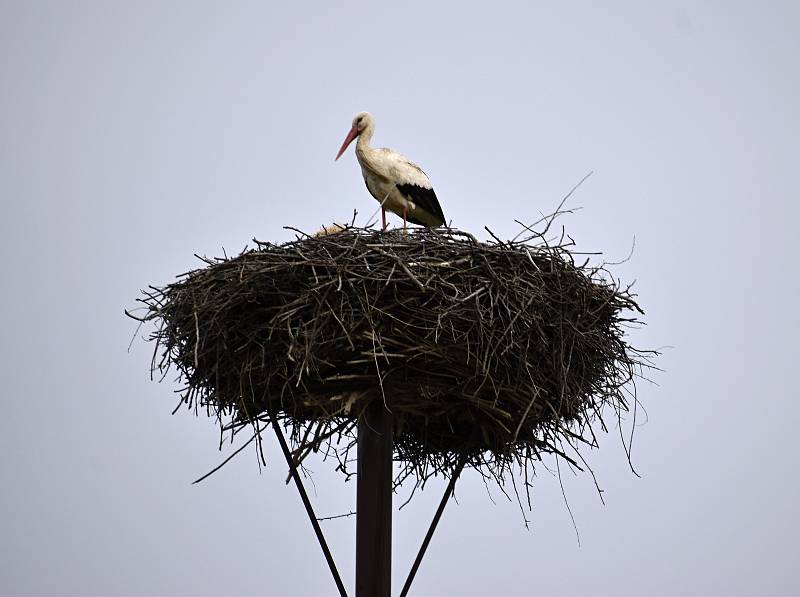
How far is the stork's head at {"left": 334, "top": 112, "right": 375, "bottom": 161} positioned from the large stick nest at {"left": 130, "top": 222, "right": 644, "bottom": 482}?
2107 mm

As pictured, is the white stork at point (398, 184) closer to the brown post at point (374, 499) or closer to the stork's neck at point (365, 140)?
the stork's neck at point (365, 140)

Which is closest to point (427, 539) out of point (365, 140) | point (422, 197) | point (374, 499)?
point (374, 499)

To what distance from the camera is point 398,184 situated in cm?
691

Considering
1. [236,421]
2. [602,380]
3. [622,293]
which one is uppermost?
[622,293]

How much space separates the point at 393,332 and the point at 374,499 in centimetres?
90

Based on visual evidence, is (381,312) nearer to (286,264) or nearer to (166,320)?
(286,264)

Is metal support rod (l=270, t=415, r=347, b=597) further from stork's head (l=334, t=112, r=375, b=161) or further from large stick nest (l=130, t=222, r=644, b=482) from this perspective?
stork's head (l=334, t=112, r=375, b=161)

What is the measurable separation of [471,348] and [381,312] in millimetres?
447

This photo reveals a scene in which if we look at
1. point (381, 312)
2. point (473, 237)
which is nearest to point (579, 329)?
point (473, 237)

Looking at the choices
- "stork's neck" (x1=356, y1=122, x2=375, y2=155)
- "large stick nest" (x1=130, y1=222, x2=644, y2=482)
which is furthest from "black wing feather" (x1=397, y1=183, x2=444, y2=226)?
"large stick nest" (x1=130, y1=222, x2=644, y2=482)

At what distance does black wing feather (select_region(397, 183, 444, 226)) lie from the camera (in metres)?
6.93

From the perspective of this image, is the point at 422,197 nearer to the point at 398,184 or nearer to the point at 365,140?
the point at 398,184

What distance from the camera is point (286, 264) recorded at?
4.92 metres

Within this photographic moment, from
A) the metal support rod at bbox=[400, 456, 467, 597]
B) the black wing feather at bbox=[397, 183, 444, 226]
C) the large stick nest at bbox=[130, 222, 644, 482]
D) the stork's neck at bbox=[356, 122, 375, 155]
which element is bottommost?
the metal support rod at bbox=[400, 456, 467, 597]
